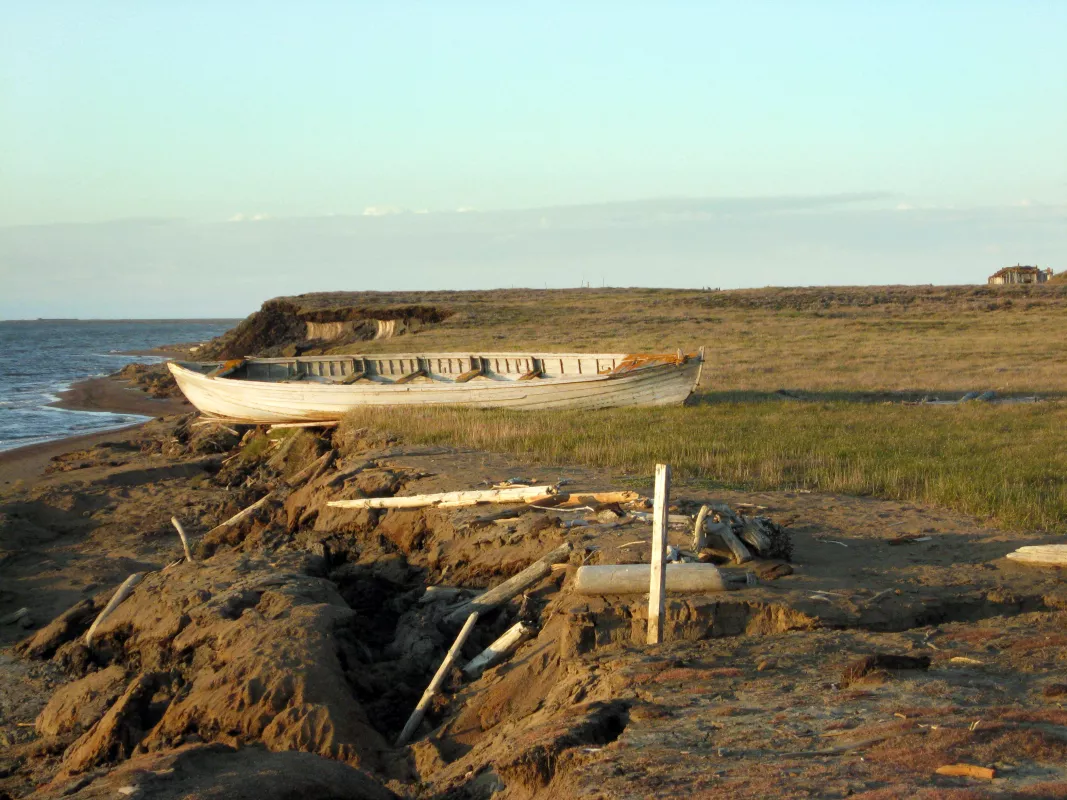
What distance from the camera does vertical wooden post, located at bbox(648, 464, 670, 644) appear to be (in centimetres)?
696

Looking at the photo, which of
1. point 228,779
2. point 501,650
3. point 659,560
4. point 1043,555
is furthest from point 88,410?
point 1043,555

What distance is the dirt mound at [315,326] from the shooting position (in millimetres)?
43844

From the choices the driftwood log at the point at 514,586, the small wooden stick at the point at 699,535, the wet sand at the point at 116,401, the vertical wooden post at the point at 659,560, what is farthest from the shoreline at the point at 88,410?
the vertical wooden post at the point at 659,560

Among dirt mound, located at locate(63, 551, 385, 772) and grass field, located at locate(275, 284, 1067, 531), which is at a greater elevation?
grass field, located at locate(275, 284, 1067, 531)

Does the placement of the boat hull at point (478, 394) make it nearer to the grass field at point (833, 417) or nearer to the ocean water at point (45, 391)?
the grass field at point (833, 417)

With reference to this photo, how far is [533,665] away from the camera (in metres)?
7.41

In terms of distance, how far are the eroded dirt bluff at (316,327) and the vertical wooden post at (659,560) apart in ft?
118

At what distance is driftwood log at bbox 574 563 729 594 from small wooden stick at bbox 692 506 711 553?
0.43 metres

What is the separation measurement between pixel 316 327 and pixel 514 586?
127 feet

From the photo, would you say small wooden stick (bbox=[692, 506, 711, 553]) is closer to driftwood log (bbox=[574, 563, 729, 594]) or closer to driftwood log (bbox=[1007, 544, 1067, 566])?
driftwood log (bbox=[574, 563, 729, 594])

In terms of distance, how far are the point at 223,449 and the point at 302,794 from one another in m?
16.6

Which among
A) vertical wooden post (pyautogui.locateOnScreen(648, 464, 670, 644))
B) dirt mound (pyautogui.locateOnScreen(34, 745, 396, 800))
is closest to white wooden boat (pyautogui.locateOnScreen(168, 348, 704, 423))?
vertical wooden post (pyautogui.locateOnScreen(648, 464, 670, 644))

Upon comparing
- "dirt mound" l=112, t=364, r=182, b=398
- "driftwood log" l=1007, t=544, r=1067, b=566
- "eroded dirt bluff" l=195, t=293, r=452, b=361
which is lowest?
"dirt mound" l=112, t=364, r=182, b=398

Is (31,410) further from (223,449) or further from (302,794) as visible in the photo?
(302,794)
